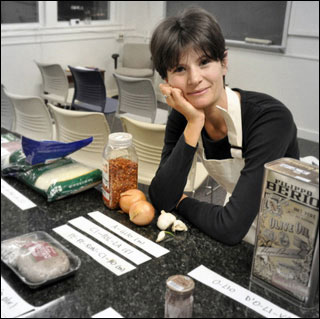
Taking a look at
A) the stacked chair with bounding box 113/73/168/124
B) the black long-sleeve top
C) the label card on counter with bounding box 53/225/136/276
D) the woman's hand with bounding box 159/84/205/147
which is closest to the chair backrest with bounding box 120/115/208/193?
the black long-sleeve top

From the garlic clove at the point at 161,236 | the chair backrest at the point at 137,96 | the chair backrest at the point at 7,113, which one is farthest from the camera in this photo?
the chair backrest at the point at 137,96

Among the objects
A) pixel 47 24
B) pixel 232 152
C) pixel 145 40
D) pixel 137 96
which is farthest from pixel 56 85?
pixel 232 152

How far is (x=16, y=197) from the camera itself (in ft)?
4.35

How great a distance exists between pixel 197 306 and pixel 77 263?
0.29 metres

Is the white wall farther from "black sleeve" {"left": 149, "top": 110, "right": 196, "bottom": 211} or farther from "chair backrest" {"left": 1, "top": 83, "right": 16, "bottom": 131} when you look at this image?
"black sleeve" {"left": 149, "top": 110, "right": 196, "bottom": 211}

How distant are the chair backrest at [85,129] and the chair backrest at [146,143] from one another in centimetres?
15

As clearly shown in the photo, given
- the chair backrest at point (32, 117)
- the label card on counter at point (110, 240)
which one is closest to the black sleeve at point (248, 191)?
the label card on counter at point (110, 240)

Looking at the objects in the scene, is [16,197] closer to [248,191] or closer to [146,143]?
[248,191]

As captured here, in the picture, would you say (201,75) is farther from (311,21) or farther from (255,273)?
(311,21)

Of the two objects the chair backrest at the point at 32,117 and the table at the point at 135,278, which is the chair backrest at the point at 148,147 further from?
the table at the point at 135,278

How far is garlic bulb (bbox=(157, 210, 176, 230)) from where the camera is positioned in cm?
118

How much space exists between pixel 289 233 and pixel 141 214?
1.44 ft

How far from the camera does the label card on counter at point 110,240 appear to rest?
104cm

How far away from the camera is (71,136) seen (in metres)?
2.75
